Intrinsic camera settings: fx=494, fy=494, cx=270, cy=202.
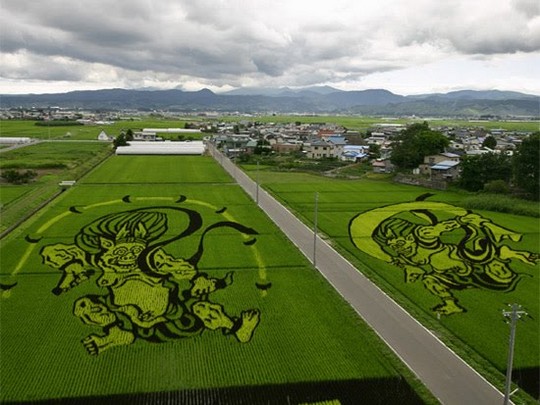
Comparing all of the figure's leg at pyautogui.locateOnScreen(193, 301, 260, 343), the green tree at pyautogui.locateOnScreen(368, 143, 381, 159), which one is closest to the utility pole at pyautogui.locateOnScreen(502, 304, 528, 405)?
the figure's leg at pyautogui.locateOnScreen(193, 301, 260, 343)

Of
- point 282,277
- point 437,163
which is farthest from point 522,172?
point 282,277

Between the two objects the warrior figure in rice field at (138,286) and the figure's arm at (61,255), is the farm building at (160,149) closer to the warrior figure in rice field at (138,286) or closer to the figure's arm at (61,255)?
the warrior figure in rice field at (138,286)

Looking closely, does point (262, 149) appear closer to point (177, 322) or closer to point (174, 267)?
point (174, 267)

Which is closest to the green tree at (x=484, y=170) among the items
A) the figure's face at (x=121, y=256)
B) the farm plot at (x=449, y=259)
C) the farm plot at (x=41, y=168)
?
the farm plot at (x=449, y=259)

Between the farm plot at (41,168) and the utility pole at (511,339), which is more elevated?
the utility pole at (511,339)

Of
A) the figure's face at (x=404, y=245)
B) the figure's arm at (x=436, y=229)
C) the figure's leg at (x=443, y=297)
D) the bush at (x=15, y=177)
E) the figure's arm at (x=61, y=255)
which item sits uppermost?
the bush at (x=15, y=177)

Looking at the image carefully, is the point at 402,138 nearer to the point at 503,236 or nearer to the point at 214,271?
the point at 503,236
